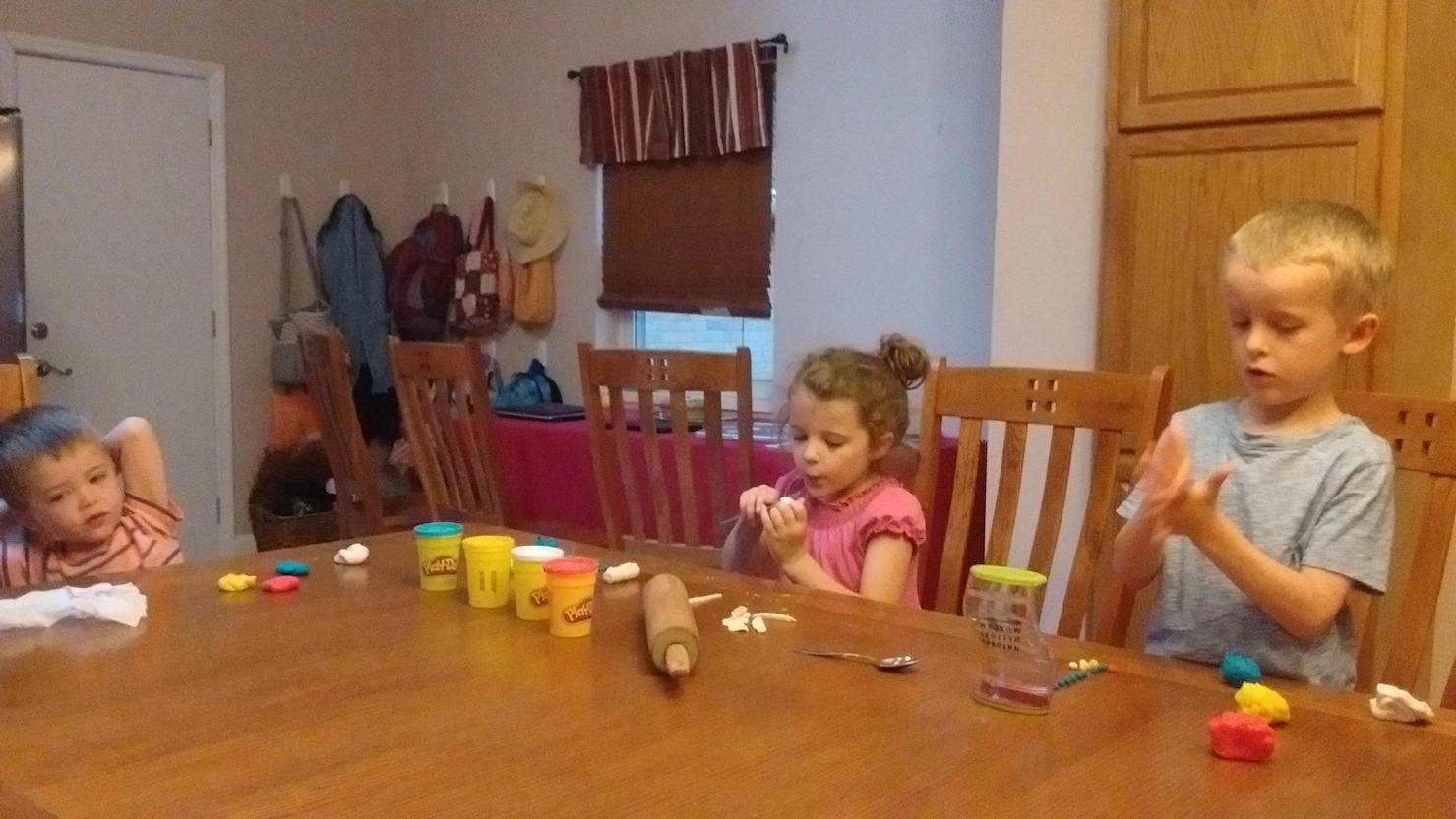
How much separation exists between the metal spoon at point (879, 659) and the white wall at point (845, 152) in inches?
104

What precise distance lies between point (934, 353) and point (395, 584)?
2.62 meters

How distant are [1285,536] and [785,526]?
0.60 meters

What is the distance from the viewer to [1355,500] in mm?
1390

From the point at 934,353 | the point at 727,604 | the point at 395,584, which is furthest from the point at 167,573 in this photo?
the point at 934,353

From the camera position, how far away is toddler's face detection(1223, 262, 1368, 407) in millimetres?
1399

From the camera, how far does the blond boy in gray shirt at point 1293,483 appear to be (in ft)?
4.47

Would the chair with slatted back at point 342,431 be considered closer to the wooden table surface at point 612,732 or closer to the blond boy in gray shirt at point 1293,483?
the wooden table surface at point 612,732

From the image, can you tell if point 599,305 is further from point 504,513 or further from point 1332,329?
point 1332,329

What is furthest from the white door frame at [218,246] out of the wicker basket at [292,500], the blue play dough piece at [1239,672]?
the blue play dough piece at [1239,672]

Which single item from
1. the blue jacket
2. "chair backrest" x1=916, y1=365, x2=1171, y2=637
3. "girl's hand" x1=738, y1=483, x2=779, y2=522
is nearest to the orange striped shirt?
"girl's hand" x1=738, y1=483, x2=779, y2=522

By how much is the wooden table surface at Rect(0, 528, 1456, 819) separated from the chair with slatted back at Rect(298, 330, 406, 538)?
6.65ft

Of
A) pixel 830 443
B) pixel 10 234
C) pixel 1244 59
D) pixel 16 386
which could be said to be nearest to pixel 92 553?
pixel 16 386

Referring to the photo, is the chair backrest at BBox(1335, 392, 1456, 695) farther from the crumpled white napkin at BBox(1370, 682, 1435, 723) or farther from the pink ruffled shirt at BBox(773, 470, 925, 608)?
the pink ruffled shirt at BBox(773, 470, 925, 608)

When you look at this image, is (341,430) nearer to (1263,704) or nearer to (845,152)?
(845,152)
